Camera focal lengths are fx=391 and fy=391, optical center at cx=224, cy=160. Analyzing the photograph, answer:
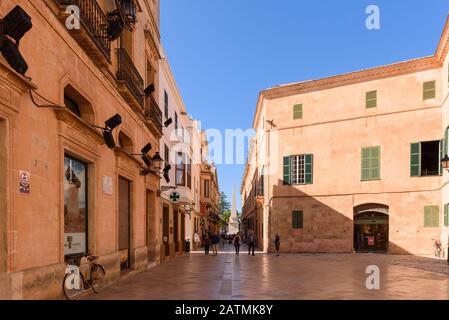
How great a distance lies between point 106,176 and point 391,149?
62.7 feet

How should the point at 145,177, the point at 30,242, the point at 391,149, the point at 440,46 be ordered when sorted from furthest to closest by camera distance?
1. the point at 391,149
2. the point at 440,46
3. the point at 145,177
4. the point at 30,242

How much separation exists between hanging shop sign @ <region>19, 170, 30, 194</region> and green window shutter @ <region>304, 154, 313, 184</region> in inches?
868

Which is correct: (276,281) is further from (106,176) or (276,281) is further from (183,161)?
(183,161)

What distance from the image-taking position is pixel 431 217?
76.1 ft

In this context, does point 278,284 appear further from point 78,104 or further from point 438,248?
point 438,248

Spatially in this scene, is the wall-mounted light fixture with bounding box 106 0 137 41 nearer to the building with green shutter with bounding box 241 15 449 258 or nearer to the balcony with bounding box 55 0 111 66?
the balcony with bounding box 55 0 111 66

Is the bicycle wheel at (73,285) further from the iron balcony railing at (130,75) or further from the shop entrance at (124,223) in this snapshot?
the iron balcony railing at (130,75)

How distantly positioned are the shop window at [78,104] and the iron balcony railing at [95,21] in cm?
146

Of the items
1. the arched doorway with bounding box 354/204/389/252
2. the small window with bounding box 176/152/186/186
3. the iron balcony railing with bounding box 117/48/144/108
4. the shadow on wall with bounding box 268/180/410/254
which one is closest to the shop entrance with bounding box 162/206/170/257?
the small window with bounding box 176/152/186/186

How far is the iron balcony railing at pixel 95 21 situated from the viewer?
30.1 feet

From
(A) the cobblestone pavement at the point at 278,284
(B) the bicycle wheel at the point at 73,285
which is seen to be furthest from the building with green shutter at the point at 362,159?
(B) the bicycle wheel at the point at 73,285

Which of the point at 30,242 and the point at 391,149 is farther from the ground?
the point at 391,149
